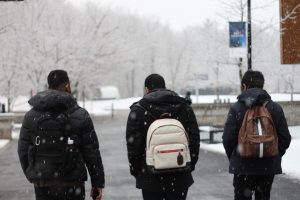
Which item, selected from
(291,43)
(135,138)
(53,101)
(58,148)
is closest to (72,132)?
(58,148)

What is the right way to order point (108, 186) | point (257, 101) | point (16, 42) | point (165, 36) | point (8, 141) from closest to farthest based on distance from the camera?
point (257, 101) → point (108, 186) → point (8, 141) → point (16, 42) → point (165, 36)

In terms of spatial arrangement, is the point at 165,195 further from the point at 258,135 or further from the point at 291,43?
the point at 291,43

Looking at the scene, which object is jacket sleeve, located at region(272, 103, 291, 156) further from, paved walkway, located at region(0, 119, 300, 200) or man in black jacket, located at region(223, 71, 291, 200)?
paved walkway, located at region(0, 119, 300, 200)

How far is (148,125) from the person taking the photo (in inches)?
211

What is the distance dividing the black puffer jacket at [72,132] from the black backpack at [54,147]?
0.09 feet

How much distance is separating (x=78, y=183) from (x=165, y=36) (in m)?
94.0

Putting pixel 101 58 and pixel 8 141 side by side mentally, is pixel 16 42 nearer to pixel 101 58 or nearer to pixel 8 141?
pixel 101 58

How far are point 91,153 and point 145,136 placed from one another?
548 millimetres

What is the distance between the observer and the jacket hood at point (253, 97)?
600cm

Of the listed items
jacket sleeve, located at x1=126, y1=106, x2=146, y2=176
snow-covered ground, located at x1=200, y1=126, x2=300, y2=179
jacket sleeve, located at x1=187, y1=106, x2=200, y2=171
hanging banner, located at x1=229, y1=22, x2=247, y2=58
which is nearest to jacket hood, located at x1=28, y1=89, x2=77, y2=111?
jacket sleeve, located at x1=126, y1=106, x2=146, y2=176

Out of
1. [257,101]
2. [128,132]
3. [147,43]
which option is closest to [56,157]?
[128,132]

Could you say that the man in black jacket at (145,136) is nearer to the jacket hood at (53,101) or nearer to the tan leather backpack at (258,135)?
the jacket hood at (53,101)

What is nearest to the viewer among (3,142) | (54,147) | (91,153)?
(54,147)

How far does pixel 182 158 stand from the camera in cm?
523
